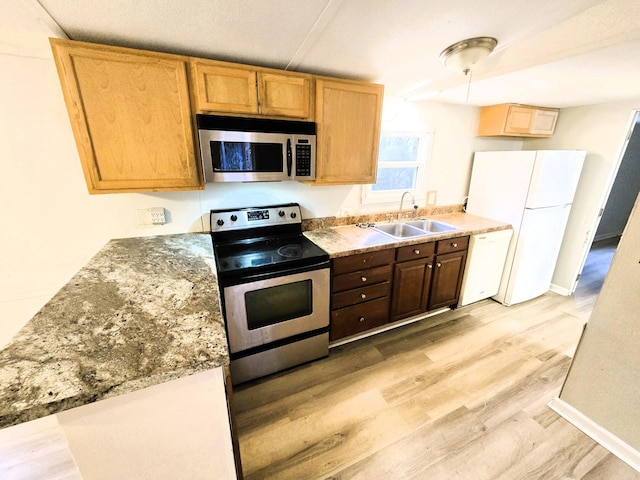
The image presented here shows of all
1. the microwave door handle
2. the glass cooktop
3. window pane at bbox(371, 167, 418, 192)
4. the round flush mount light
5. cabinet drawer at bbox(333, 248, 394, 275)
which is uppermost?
the round flush mount light

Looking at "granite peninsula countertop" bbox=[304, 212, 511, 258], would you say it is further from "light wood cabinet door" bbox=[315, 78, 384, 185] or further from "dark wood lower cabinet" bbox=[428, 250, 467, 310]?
"light wood cabinet door" bbox=[315, 78, 384, 185]

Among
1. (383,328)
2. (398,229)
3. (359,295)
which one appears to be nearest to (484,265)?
(398,229)

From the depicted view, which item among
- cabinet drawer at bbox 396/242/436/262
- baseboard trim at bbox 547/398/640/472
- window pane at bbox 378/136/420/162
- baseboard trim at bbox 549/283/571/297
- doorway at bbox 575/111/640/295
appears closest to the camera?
baseboard trim at bbox 547/398/640/472

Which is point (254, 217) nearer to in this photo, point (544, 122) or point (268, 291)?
point (268, 291)

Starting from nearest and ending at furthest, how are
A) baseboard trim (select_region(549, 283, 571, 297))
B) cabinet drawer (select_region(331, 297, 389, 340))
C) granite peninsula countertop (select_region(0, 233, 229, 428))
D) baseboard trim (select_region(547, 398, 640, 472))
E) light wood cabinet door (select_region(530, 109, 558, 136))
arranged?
granite peninsula countertop (select_region(0, 233, 229, 428)) < baseboard trim (select_region(547, 398, 640, 472)) < cabinet drawer (select_region(331, 297, 389, 340)) < light wood cabinet door (select_region(530, 109, 558, 136)) < baseboard trim (select_region(549, 283, 571, 297))

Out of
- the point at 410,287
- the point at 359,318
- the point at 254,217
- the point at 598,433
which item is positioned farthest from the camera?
the point at 410,287

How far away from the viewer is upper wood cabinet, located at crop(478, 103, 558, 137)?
8.96 feet

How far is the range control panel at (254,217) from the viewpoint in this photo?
2006mm

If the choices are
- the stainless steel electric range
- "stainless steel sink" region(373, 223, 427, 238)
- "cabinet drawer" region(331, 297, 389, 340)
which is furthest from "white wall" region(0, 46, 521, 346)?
"stainless steel sink" region(373, 223, 427, 238)

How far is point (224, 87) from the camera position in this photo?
5.15 ft

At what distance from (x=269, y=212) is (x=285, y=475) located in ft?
5.51

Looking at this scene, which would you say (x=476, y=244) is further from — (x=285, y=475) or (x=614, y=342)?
(x=285, y=475)

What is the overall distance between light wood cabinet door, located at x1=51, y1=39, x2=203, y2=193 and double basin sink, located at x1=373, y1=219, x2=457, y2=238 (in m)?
1.85

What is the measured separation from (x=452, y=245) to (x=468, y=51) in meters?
1.58
